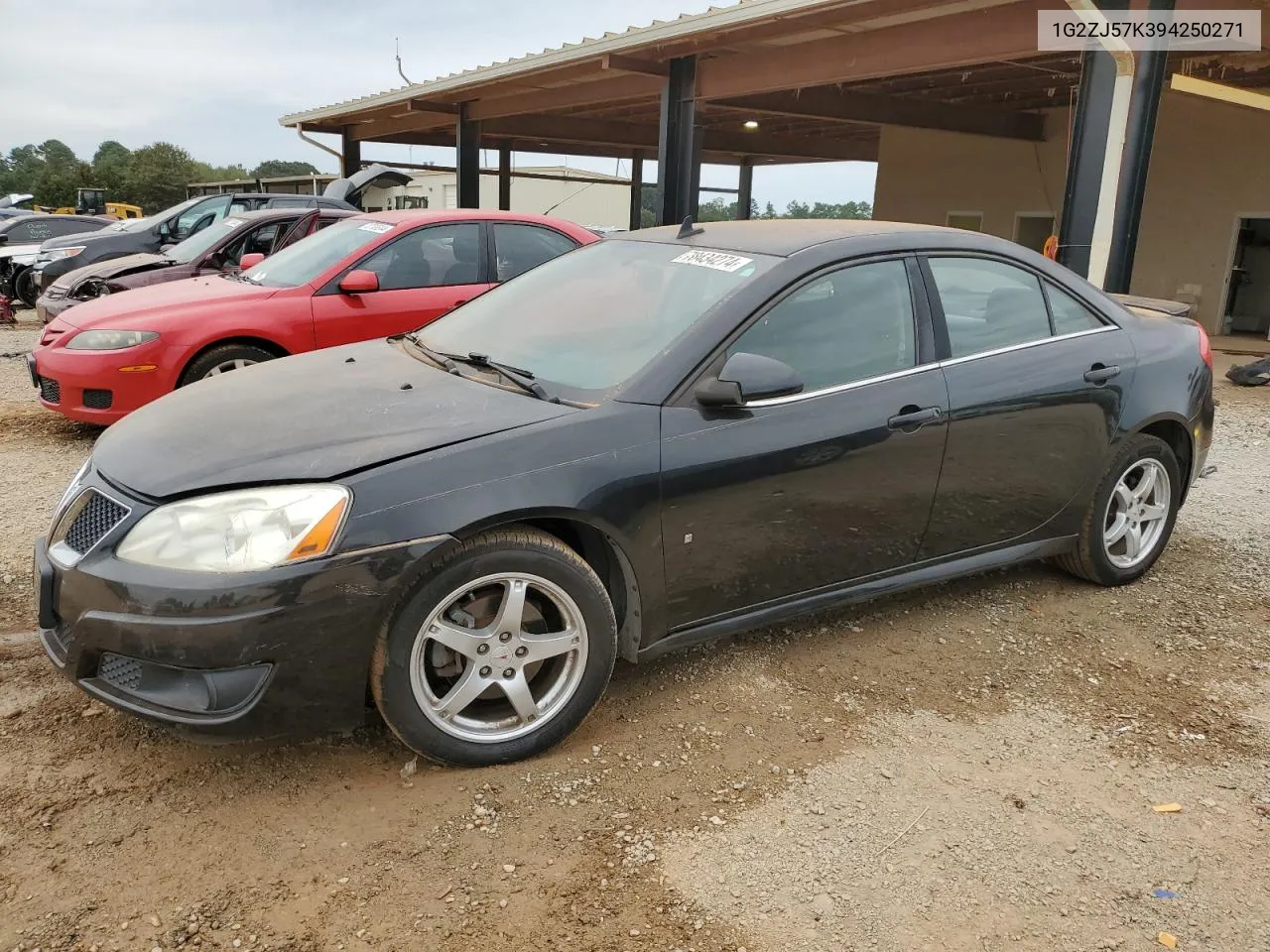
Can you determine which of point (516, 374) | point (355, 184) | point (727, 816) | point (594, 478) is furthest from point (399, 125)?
point (727, 816)

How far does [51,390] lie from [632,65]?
26.0ft

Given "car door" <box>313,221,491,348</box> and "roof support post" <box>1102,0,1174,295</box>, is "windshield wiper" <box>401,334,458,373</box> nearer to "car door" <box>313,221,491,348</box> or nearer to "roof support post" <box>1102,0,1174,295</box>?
"car door" <box>313,221,491,348</box>

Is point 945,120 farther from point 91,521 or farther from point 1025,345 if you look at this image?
point 91,521

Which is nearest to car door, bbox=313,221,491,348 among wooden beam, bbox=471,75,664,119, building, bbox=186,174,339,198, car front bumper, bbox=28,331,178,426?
car front bumper, bbox=28,331,178,426

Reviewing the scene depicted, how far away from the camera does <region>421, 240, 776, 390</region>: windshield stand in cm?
316

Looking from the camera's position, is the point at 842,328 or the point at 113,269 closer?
the point at 842,328

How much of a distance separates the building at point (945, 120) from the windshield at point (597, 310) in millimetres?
5878

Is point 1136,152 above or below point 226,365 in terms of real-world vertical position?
above

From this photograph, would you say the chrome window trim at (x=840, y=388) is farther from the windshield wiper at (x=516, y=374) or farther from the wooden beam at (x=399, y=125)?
the wooden beam at (x=399, y=125)

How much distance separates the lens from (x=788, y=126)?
19.6m

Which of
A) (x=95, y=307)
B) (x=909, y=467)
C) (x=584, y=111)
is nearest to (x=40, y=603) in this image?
(x=909, y=467)

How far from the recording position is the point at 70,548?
263cm

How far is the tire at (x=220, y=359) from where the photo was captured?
238 inches

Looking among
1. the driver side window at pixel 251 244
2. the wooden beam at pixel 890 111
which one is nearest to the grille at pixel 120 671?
the driver side window at pixel 251 244
